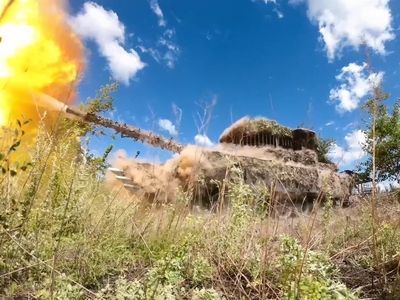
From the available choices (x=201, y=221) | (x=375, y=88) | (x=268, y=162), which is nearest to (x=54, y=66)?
(x=268, y=162)

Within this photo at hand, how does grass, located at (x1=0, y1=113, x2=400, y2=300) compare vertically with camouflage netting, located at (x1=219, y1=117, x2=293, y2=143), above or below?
below

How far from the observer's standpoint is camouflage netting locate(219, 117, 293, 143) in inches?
445

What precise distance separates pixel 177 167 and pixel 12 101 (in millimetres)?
3414

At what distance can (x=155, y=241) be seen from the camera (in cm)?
338

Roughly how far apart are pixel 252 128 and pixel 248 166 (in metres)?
3.02

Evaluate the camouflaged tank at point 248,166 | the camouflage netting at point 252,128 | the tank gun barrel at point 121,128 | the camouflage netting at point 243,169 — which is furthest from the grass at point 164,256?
the camouflage netting at point 252,128

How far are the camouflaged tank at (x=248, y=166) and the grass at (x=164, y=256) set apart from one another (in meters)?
1.70

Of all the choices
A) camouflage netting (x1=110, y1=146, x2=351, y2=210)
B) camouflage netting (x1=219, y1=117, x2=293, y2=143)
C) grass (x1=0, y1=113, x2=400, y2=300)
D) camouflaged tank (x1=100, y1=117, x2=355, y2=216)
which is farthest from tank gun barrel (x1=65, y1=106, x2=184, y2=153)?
grass (x1=0, y1=113, x2=400, y2=300)

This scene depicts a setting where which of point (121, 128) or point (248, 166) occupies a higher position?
point (121, 128)

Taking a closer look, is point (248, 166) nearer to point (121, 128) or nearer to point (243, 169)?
point (243, 169)

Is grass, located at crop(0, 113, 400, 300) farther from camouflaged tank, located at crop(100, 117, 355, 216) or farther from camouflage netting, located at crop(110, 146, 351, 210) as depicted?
camouflage netting, located at crop(110, 146, 351, 210)

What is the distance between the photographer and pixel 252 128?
1121 centimetres

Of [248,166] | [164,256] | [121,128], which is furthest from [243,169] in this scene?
[164,256]

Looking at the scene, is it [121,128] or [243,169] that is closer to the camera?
[243,169]
